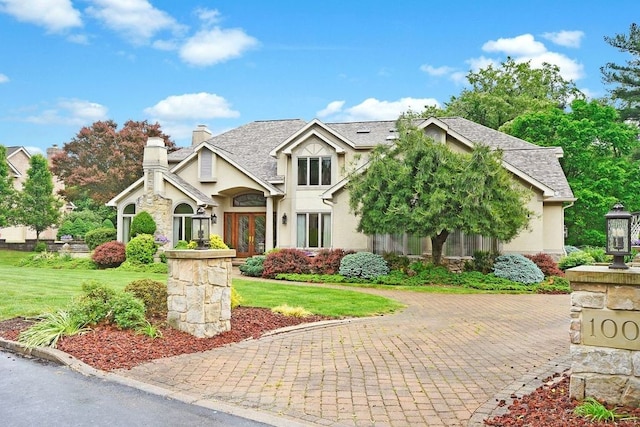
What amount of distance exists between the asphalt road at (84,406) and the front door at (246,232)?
1995 centimetres

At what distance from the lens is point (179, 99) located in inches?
1994

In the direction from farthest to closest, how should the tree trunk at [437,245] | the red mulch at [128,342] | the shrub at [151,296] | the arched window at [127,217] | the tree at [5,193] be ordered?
the tree at [5,193] < the arched window at [127,217] < the tree trunk at [437,245] < the shrub at [151,296] < the red mulch at [128,342]

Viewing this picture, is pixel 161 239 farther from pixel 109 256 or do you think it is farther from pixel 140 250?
pixel 109 256

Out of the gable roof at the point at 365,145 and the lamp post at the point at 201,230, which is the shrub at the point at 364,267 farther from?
the lamp post at the point at 201,230

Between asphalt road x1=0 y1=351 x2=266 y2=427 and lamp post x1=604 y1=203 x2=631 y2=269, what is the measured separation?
3.92 metres

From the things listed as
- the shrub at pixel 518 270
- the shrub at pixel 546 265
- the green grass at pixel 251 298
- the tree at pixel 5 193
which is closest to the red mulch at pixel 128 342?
the green grass at pixel 251 298

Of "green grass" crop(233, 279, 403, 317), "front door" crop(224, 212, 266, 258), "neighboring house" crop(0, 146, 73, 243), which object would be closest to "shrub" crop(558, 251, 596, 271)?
"green grass" crop(233, 279, 403, 317)

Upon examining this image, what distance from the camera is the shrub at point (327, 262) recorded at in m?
20.6

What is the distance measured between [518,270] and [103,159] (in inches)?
1251

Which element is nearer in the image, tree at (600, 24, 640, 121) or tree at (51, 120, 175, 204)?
tree at (600, 24, 640, 121)

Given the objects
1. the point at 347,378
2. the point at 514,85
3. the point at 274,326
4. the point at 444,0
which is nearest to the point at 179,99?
the point at 514,85

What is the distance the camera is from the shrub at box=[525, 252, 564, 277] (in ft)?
64.0

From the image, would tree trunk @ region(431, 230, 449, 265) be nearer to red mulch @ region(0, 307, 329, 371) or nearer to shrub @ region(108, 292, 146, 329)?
red mulch @ region(0, 307, 329, 371)

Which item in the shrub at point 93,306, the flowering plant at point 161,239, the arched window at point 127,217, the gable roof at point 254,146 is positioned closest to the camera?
the shrub at point 93,306
